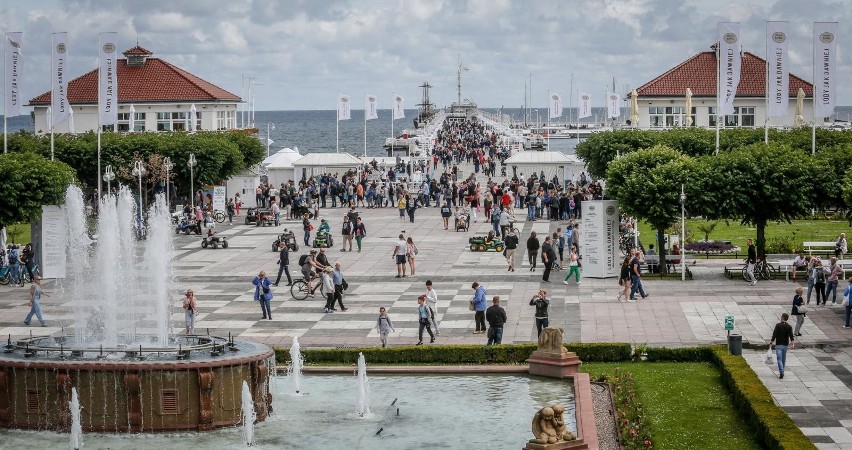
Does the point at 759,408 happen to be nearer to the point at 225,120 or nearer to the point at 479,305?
the point at 479,305

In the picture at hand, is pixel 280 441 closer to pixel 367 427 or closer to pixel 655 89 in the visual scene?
pixel 367 427

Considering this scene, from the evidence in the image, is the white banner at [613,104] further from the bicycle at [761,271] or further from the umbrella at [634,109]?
the bicycle at [761,271]

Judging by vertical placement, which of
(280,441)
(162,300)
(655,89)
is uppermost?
(655,89)

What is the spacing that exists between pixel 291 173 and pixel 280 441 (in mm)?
55783

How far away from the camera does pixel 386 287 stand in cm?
4419

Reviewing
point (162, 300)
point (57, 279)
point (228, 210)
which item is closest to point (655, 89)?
point (228, 210)

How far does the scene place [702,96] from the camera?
278ft

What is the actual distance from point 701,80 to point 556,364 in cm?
5972

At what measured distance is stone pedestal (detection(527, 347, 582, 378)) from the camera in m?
28.9

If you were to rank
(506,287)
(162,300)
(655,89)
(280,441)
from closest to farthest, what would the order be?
1. (280,441)
2. (162,300)
3. (506,287)
4. (655,89)

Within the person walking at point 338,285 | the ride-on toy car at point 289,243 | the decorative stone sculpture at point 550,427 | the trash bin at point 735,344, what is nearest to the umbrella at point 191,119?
the ride-on toy car at point 289,243

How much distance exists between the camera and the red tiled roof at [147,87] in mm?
A: 86438

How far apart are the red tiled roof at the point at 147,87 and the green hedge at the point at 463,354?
Answer: 56877 millimetres

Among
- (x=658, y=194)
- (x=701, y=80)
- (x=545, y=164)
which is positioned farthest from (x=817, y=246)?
(x=701, y=80)
